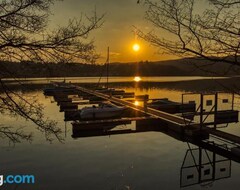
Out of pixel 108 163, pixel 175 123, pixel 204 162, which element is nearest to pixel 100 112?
pixel 175 123

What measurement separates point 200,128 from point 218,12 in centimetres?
1436

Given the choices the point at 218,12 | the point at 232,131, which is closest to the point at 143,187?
the point at 218,12

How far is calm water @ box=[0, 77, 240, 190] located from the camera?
38.9 feet

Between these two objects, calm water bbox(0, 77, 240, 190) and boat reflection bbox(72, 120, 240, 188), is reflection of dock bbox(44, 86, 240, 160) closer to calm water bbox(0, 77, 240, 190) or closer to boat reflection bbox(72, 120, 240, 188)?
boat reflection bbox(72, 120, 240, 188)

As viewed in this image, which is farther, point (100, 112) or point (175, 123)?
point (100, 112)

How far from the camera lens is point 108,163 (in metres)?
14.6

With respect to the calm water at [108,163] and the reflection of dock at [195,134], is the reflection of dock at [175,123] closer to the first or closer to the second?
the reflection of dock at [195,134]

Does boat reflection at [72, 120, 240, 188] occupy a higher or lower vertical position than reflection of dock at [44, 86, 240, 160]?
lower

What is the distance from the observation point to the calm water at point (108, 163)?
467 inches

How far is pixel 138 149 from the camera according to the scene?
56.3 feet

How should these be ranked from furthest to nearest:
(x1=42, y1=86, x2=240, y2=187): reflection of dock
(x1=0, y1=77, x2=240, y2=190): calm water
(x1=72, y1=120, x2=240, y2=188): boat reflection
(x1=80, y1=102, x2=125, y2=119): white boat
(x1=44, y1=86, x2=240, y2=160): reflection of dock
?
(x1=80, y1=102, x2=125, y2=119): white boat
(x1=44, y1=86, x2=240, y2=160): reflection of dock
(x1=42, y1=86, x2=240, y2=187): reflection of dock
(x1=72, y1=120, x2=240, y2=188): boat reflection
(x1=0, y1=77, x2=240, y2=190): calm water

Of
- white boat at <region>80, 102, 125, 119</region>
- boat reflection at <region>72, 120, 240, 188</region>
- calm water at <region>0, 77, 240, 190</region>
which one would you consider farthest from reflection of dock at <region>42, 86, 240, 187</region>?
white boat at <region>80, 102, 125, 119</region>

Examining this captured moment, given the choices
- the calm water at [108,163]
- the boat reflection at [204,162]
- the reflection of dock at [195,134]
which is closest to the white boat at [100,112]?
the reflection of dock at [195,134]

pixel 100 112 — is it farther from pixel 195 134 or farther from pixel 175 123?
pixel 195 134
